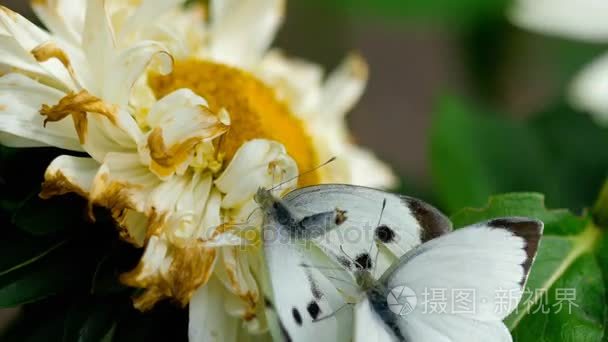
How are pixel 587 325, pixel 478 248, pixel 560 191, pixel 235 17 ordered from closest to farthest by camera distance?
pixel 478 248 → pixel 587 325 → pixel 235 17 → pixel 560 191

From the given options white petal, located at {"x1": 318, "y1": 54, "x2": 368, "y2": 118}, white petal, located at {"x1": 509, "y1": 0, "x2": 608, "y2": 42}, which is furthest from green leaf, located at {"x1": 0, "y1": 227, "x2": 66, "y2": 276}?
white petal, located at {"x1": 509, "y1": 0, "x2": 608, "y2": 42}

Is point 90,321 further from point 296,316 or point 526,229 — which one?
point 526,229

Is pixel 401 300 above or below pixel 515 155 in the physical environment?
below

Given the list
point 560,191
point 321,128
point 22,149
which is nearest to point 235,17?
point 321,128

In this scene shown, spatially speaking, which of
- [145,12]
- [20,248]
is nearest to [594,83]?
[145,12]

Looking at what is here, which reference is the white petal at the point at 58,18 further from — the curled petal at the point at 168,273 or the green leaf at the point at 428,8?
the green leaf at the point at 428,8

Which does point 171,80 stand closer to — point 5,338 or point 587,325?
point 5,338
